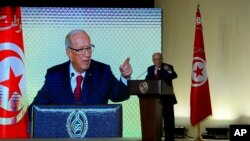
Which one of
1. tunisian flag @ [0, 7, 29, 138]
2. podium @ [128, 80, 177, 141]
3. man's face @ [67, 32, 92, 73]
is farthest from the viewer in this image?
man's face @ [67, 32, 92, 73]

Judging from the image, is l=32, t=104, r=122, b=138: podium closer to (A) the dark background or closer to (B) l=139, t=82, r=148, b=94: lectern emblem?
(B) l=139, t=82, r=148, b=94: lectern emblem

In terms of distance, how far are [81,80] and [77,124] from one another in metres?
3.12

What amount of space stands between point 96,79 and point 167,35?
1.42m

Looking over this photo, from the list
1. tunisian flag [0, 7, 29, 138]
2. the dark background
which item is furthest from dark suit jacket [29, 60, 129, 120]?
the dark background

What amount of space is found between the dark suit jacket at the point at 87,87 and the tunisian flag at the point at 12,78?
344 mm

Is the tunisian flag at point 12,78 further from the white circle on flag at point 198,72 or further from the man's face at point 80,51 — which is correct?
the white circle on flag at point 198,72

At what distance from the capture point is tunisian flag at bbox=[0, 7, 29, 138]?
23.5 feet

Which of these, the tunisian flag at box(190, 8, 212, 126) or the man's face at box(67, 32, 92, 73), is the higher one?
the man's face at box(67, 32, 92, 73)

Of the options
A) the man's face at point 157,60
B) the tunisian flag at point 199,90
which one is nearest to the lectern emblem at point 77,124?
the man's face at point 157,60

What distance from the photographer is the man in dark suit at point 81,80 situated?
285 inches

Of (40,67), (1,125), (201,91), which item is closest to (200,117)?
(201,91)

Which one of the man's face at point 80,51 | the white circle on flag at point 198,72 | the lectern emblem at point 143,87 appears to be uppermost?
the man's face at point 80,51

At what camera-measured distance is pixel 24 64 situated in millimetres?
7227

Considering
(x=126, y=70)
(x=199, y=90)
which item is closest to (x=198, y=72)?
(x=199, y=90)
